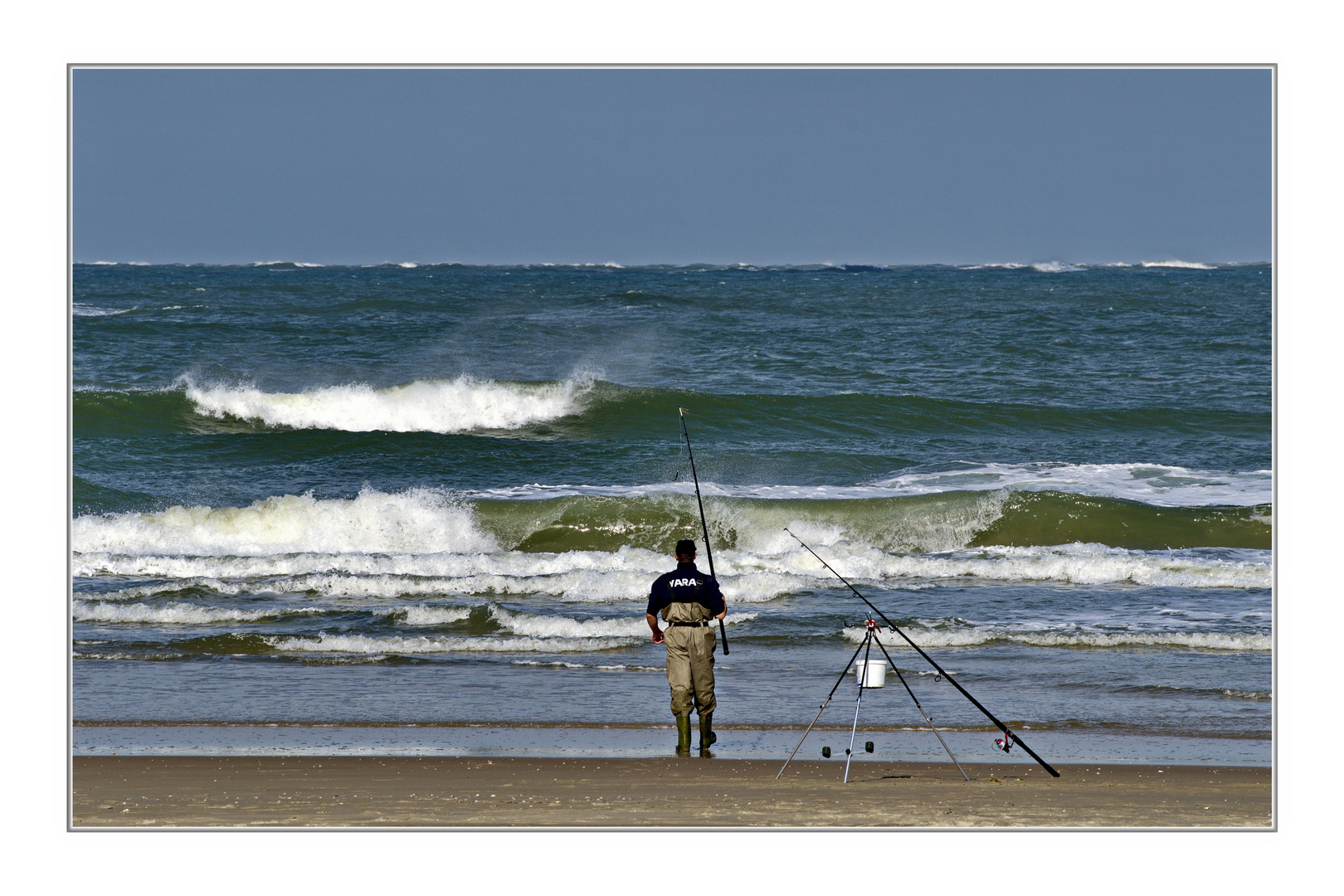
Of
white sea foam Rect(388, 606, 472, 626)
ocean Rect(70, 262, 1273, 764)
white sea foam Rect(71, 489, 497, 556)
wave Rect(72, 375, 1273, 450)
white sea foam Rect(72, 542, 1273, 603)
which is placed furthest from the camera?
wave Rect(72, 375, 1273, 450)

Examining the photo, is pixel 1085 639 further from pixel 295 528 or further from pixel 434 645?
pixel 295 528

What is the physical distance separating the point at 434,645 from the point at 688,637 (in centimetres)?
314

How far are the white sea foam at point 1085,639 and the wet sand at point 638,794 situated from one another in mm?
2638

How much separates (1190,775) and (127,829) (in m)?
4.56

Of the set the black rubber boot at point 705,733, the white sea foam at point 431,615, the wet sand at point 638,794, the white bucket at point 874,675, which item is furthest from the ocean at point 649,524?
the white bucket at point 874,675

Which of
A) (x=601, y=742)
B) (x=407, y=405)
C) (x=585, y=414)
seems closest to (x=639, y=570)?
(x=601, y=742)

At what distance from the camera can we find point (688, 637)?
5996 millimetres

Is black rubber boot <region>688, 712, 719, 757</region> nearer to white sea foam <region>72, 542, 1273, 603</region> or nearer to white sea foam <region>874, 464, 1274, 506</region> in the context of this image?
white sea foam <region>72, 542, 1273, 603</region>

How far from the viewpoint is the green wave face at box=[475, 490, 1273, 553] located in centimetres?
1315

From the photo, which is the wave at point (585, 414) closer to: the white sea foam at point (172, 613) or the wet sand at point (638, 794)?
the white sea foam at point (172, 613)

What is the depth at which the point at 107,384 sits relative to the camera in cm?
2208

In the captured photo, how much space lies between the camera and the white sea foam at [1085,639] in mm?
8258

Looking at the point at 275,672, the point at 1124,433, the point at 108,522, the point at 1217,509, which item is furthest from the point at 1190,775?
the point at 1124,433

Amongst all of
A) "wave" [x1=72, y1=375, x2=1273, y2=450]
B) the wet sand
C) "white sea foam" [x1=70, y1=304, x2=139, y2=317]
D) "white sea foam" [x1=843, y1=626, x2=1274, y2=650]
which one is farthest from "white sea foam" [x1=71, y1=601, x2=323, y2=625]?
"white sea foam" [x1=70, y1=304, x2=139, y2=317]
